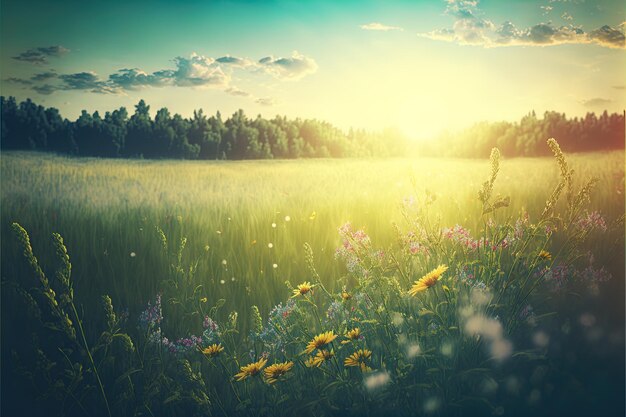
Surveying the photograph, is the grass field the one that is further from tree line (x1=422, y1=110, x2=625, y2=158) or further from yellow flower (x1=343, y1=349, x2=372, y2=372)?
yellow flower (x1=343, y1=349, x2=372, y2=372)

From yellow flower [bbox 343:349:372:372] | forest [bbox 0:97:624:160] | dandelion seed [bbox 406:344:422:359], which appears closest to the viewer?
yellow flower [bbox 343:349:372:372]

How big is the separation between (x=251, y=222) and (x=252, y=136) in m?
0.68

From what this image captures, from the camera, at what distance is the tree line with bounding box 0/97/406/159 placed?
3568 millimetres

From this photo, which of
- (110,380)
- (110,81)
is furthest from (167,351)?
(110,81)

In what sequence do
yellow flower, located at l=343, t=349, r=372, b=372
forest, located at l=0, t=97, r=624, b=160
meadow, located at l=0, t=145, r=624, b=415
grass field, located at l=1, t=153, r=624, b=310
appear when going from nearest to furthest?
yellow flower, located at l=343, t=349, r=372, b=372
meadow, located at l=0, t=145, r=624, b=415
grass field, located at l=1, t=153, r=624, b=310
forest, located at l=0, t=97, r=624, b=160

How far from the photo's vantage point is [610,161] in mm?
3701

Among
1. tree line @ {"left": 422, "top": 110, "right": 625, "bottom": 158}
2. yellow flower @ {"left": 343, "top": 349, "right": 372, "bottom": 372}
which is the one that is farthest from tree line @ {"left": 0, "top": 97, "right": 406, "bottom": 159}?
yellow flower @ {"left": 343, "top": 349, "right": 372, "bottom": 372}

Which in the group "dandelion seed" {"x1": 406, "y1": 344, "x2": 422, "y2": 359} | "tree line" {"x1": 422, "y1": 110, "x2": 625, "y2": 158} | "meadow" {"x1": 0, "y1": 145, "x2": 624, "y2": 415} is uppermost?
"tree line" {"x1": 422, "y1": 110, "x2": 625, "y2": 158}

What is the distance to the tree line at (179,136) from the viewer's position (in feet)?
11.7

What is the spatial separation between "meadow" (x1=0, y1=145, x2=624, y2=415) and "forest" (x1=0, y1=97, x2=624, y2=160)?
4.1 inches

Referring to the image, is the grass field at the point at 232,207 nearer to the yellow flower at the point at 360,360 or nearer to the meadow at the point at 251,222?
the meadow at the point at 251,222

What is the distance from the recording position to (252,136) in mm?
3922

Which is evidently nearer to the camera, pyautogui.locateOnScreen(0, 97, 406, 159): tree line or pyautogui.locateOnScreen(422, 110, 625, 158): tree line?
pyautogui.locateOnScreen(422, 110, 625, 158): tree line

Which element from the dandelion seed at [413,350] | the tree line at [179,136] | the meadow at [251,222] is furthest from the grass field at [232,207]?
the dandelion seed at [413,350]
